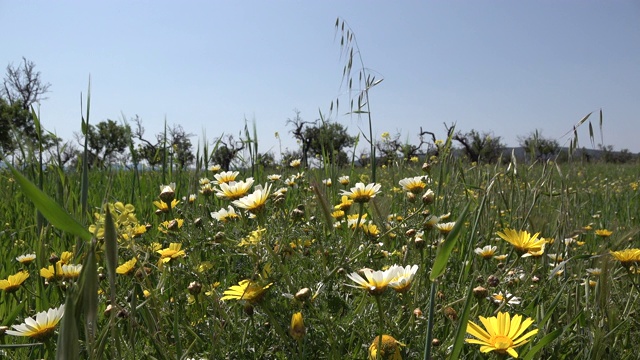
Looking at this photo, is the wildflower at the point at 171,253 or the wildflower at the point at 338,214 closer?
the wildflower at the point at 171,253

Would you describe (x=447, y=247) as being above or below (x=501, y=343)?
above

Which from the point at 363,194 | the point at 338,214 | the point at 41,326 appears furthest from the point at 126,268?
the point at 338,214

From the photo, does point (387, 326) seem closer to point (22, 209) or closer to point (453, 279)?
point (453, 279)

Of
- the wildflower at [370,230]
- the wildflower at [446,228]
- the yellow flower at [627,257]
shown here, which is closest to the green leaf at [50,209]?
the wildflower at [370,230]

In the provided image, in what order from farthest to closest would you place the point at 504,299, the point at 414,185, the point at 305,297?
the point at 414,185 < the point at 504,299 < the point at 305,297

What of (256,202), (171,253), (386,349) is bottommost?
(386,349)

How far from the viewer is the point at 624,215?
2959mm

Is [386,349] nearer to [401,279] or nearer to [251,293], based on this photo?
[401,279]

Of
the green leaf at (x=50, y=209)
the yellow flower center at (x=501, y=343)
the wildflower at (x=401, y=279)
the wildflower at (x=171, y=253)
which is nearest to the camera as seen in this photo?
the green leaf at (x=50, y=209)

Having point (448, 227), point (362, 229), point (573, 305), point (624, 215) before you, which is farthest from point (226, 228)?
point (624, 215)

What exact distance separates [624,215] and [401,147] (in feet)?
4.84

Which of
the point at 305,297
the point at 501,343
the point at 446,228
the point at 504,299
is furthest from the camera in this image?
the point at 446,228

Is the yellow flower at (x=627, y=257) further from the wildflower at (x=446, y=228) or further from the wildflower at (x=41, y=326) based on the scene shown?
the wildflower at (x=41, y=326)

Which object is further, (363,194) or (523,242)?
(363,194)
